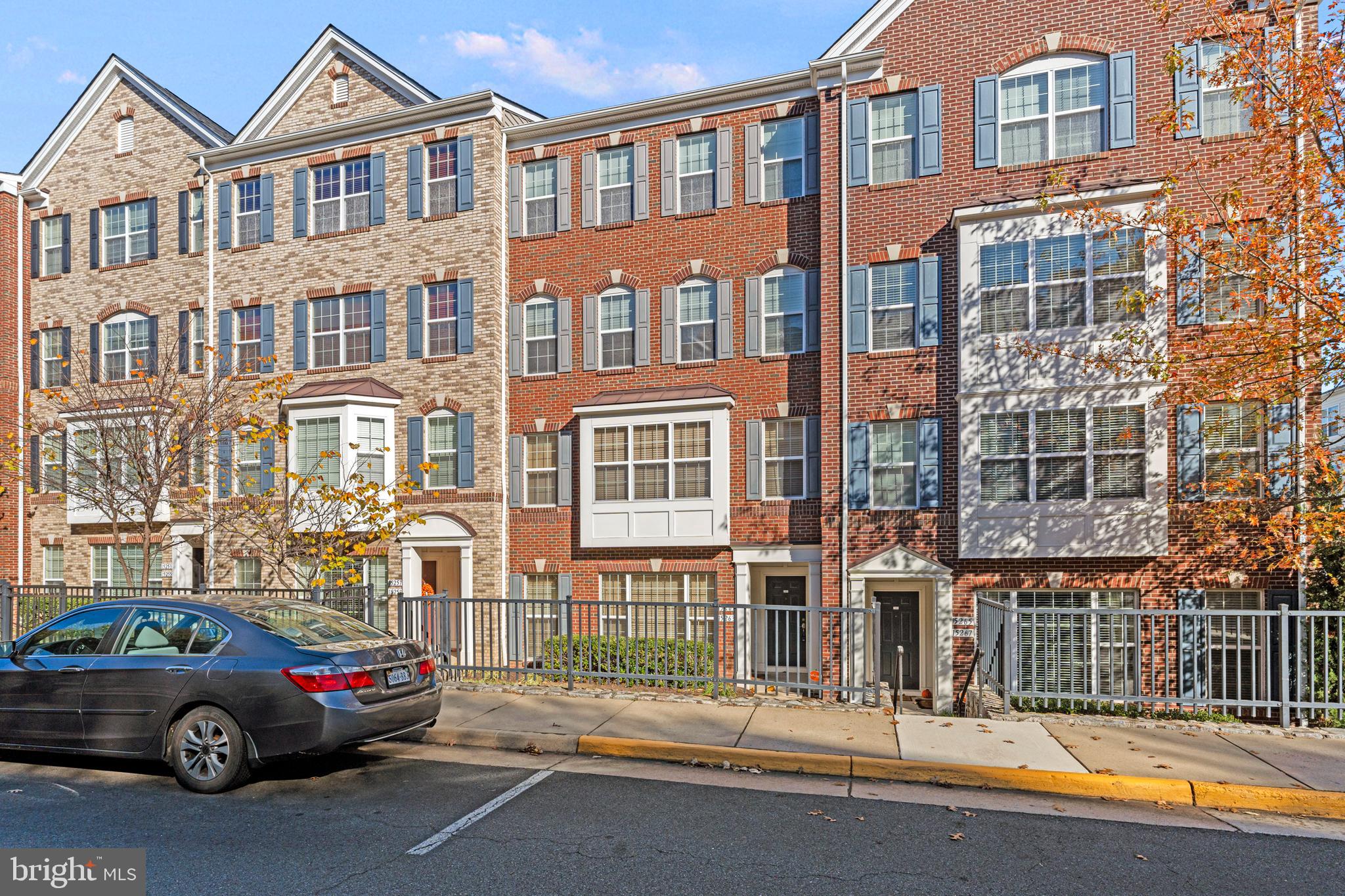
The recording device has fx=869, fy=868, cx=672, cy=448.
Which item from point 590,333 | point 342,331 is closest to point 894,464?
point 590,333

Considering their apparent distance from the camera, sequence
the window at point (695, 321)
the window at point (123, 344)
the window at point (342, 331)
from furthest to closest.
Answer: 1. the window at point (123, 344)
2. the window at point (342, 331)
3. the window at point (695, 321)

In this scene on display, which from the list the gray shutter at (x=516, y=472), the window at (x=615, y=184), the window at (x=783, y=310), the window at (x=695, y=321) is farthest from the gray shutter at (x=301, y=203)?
the window at (x=783, y=310)

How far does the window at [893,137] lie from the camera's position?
17.1m

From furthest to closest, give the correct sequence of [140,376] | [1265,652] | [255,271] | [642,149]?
[255,271] → [642,149] → [140,376] → [1265,652]

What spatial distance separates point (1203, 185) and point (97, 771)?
18032mm

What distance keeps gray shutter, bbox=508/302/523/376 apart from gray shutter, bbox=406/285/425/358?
81.7 inches

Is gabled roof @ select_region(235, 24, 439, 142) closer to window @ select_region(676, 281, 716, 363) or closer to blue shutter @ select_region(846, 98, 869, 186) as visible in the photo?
window @ select_region(676, 281, 716, 363)

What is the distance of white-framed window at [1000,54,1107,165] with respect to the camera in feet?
52.7

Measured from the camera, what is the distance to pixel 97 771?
789 centimetres

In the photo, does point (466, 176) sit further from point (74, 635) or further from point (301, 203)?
point (74, 635)

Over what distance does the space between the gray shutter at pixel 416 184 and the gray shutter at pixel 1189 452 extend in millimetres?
16337

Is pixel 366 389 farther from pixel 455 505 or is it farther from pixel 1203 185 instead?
pixel 1203 185

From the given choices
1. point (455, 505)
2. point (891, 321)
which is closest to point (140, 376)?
point (455, 505)

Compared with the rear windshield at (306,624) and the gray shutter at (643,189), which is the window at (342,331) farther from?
the rear windshield at (306,624)
